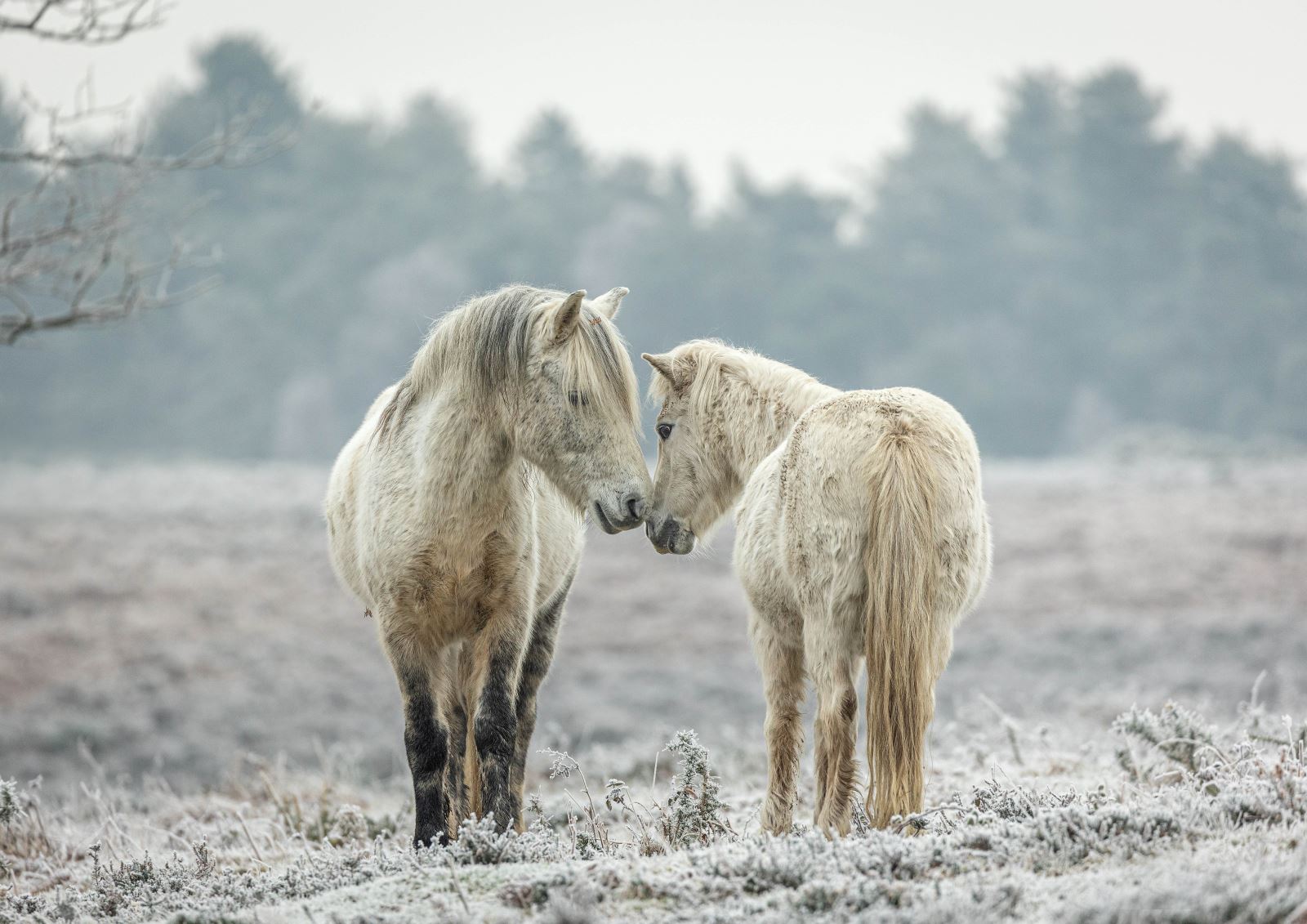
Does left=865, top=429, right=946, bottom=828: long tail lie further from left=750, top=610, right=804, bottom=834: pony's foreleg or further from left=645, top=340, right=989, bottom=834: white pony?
left=750, top=610, right=804, bottom=834: pony's foreleg

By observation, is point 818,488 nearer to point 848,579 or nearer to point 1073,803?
point 848,579

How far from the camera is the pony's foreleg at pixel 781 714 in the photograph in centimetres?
512

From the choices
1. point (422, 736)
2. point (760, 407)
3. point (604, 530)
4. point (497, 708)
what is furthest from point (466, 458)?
point (760, 407)

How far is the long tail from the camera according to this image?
453 centimetres

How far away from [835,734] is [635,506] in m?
1.18

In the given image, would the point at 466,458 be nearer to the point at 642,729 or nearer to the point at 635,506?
the point at 635,506

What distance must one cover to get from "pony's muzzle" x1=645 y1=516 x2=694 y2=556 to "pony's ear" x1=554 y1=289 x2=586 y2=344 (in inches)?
50.4

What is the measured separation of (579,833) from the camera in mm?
4969

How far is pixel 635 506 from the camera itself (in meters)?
4.95

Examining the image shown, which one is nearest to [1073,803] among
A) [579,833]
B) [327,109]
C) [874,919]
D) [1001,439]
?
[874,919]

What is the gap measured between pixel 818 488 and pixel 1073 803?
147 centimetres

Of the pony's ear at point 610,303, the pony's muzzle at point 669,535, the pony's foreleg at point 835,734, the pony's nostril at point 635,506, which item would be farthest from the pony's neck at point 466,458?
the pony's foreleg at point 835,734

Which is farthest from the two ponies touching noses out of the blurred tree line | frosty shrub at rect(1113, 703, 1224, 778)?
the blurred tree line

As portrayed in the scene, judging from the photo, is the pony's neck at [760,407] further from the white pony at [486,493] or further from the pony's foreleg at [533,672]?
the pony's foreleg at [533,672]
